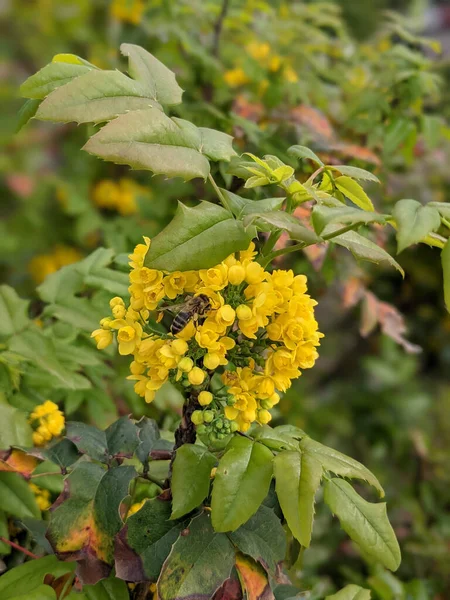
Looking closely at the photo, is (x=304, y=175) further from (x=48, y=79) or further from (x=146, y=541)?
(x=146, y=541)

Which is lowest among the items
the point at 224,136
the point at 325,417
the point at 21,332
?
the point at 325,417

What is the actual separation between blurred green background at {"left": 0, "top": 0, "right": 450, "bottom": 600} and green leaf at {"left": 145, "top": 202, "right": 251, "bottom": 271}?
0.95ft

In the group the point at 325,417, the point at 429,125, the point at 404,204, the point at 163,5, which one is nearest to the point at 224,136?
the point at 404,204

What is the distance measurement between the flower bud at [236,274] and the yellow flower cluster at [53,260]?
1.98 metres

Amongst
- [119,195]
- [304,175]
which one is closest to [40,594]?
[304,175]

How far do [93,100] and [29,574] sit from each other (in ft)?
2.09

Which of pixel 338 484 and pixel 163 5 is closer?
pixel 338 484

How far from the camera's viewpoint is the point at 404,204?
24.5 inches

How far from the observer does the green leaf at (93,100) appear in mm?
625

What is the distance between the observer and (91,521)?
75 cm

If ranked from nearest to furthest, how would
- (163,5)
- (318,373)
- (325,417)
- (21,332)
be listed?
(21,332), (163,5), (325,417), (318,373)

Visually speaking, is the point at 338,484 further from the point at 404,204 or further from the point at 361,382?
the point at 361,382

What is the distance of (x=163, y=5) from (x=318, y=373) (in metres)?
1.78

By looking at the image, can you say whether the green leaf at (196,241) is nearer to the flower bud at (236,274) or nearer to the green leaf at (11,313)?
the flower bud at (236,274)
